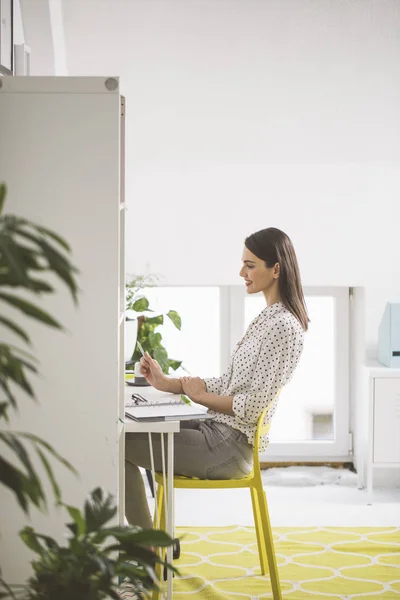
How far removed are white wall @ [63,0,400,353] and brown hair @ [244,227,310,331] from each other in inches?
43.0

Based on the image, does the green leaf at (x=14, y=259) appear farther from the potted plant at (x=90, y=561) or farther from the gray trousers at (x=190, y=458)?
the gray trousers at (x=190, y=458)

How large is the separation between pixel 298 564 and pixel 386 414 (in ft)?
3.57

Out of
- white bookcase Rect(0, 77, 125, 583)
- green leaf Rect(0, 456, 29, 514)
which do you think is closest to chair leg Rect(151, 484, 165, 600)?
white bookcase Rect(0, 77, 125, 583)

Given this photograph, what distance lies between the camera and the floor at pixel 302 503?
12.7 ft

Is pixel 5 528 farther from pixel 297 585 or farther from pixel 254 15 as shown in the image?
pixel 254 15

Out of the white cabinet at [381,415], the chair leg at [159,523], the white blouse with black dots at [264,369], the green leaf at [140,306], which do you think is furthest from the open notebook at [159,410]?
the white cabinet at [381,415]

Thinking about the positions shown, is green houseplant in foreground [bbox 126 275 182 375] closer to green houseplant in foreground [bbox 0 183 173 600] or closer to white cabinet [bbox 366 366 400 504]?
white cabinet [bbox 366 366 400 504]

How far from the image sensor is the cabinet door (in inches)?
161

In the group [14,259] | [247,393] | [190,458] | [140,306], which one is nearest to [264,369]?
[247,393]

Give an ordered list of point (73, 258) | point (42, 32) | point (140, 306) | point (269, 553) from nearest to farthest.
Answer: point (73, 258) < point (269, 553) < point (42, 32) < point (140, 306)

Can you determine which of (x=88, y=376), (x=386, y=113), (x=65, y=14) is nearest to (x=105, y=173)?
(x=88, y=376)

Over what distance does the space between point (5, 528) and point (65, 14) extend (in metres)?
2.26

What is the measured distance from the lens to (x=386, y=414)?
4105 millimetres

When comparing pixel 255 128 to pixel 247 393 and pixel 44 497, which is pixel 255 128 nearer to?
pixel 247 393
